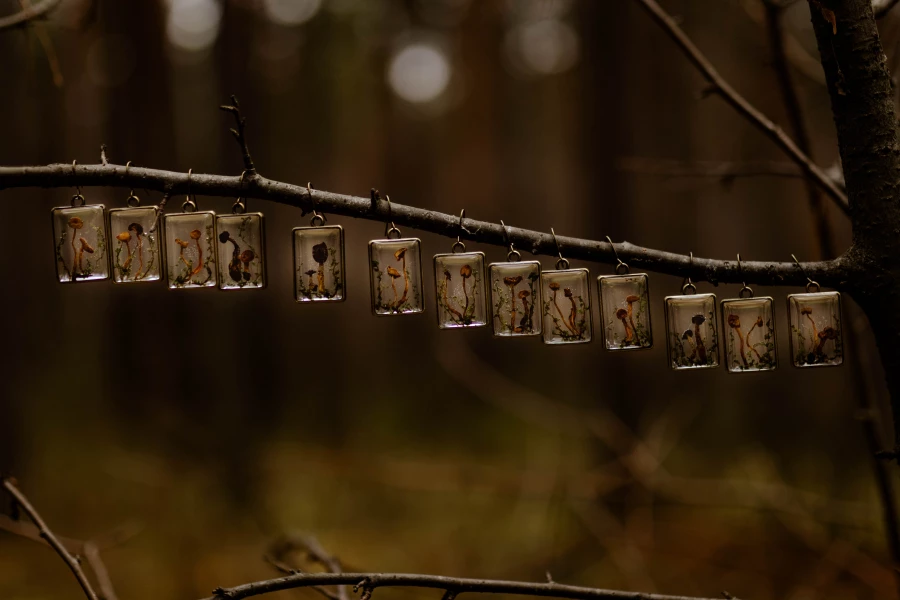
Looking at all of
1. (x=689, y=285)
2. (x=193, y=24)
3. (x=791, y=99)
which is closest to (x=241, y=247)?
(x=689, y=285)

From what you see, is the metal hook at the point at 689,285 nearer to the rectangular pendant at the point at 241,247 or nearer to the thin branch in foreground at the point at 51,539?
the rectangular pendant at the point at 241,247

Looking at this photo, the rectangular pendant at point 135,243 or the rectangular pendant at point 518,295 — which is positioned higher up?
the rectangular pendant at point 135,243

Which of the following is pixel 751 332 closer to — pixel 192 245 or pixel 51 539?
pixel 192 245

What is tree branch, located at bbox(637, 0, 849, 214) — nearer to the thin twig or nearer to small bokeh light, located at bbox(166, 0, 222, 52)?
the thin twig

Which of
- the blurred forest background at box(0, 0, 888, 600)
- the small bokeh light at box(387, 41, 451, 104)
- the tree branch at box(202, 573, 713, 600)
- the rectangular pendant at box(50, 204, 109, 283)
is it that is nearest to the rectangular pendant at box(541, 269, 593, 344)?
the tree branch at box(202, 573, 713, 600)

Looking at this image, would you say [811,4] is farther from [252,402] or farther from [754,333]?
[252,402]

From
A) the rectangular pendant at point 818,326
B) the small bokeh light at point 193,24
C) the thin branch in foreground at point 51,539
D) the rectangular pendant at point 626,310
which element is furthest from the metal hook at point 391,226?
the small bokeh light at point 193,24

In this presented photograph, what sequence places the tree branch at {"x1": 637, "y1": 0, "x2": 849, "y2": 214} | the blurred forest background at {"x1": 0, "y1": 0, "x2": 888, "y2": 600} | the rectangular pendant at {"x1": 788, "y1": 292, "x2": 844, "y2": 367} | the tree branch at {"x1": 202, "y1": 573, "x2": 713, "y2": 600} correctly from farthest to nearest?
the blurred forest background at {"x1": 0, "y1": 0, "x2": 888, "y2": 600} → the tree branch at {"x1": 637, "y1": 0, "x2": 849, "y2": 214} → the rectangular pendant at {"x1": 788, "y1": 292, "x2": 844, "y2": 367} → the tree branch at {"x1": 202, "y1": 573, "x2": 713, "y2": 600}
